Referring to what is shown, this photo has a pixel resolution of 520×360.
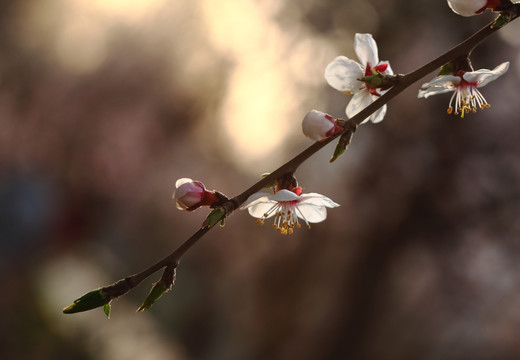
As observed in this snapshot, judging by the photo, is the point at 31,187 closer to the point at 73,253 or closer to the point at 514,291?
the point at 73,253

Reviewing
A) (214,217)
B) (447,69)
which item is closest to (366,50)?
(447,69)

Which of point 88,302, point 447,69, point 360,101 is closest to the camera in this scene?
point 88,302

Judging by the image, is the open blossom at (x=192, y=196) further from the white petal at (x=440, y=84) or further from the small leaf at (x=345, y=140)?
the white petal at (x=440, y=84)

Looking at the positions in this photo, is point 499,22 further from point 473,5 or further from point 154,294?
point 154,294

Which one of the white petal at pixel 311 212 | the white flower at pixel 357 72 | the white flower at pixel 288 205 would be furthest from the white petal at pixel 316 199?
the white flower at pixel 357 72

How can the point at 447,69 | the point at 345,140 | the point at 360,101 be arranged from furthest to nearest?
the point at 360,101 < the point at 447,69 < the point at 345,140

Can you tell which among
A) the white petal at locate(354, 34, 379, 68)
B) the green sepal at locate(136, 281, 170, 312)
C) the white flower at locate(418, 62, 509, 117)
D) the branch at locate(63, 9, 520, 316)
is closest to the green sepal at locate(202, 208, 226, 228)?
the branch at locate(63, 9, 520, 316)
